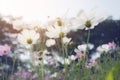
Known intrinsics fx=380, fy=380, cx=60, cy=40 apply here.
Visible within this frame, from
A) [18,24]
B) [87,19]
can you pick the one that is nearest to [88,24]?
[87,19]

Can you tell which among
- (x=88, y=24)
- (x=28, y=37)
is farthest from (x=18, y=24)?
(x=88, y=24)

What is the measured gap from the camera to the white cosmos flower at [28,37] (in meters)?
0.81

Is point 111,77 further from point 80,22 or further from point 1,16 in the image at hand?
point 1,16

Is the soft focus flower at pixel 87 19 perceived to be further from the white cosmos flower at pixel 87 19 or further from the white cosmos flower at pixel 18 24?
the white cosmos flower at pixel 18 24

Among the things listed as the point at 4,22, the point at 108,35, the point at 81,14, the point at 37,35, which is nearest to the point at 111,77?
the point at 81,14

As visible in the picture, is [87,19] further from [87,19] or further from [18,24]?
[18,24]

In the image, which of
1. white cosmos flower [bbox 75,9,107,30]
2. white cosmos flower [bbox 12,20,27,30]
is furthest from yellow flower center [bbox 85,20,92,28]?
white cosmos flower [bbox 12,20,27,30]

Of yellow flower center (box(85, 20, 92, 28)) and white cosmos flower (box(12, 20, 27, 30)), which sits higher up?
white cosmos flower (box(12, 20, 27, 30))

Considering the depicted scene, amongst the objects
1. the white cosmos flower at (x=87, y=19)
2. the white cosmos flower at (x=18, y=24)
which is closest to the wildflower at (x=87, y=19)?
the white cosmos flower at (x=87, y=19)

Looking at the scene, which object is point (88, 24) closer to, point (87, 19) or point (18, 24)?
point (87, 19)

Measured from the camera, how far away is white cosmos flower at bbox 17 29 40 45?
81 cm

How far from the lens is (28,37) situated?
0.83 metres

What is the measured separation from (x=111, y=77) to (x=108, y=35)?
34.4ft

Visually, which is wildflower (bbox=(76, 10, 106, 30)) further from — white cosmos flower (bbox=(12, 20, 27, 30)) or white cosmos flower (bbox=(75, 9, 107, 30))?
white cosmos flower (bbox=(12, 20, 27, 30))
